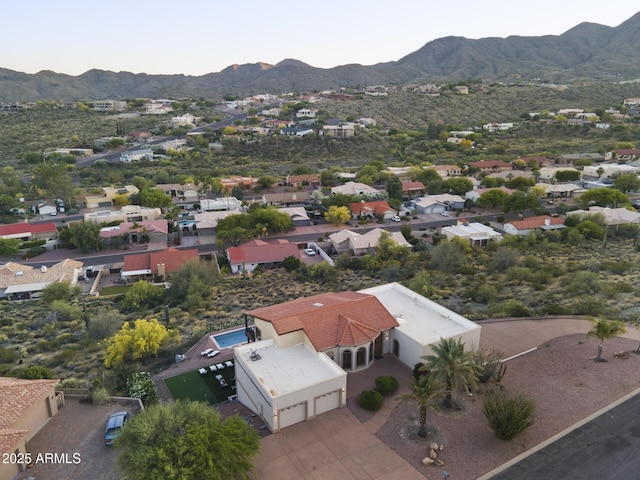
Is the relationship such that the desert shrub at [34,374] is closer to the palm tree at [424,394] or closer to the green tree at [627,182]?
the palm tree at [424,394]

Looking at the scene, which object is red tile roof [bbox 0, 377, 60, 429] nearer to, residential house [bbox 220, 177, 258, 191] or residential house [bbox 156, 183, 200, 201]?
residential house [bbox 156, 183, 200, 201]

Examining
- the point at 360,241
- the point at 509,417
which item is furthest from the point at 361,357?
the point at 360,241

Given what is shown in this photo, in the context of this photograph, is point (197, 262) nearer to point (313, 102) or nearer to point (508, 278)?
point (508, 278)

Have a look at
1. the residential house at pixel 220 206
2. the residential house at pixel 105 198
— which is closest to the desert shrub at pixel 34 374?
the residential house at pixel 220 206

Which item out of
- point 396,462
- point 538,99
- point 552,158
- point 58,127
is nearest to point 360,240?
point 396,462

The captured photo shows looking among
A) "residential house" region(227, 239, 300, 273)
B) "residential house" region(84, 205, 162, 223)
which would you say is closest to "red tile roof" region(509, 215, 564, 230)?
"residential house" region(227, 239, 300, 273)
